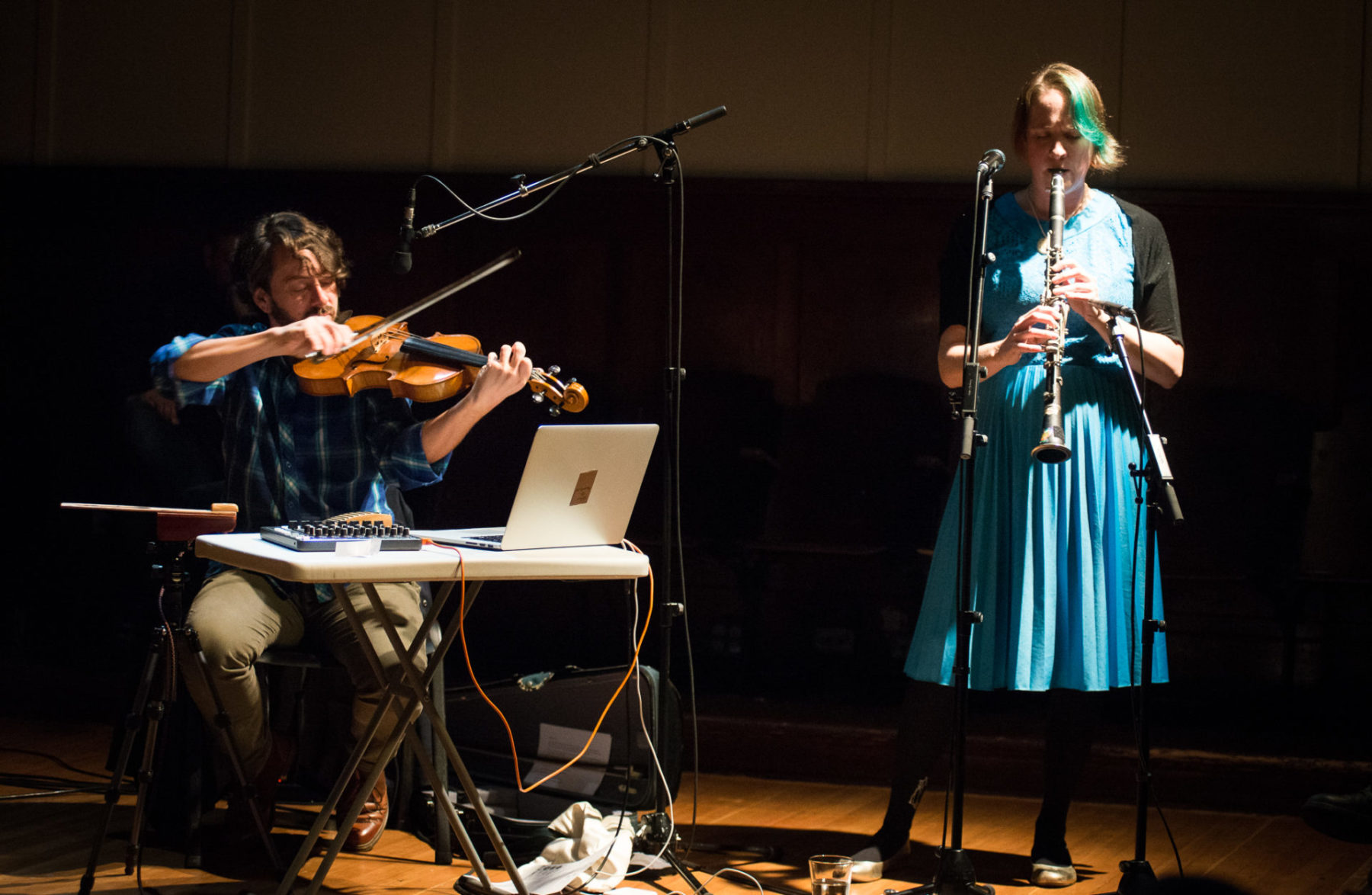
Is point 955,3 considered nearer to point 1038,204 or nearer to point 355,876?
point 1038,204

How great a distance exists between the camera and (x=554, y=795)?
2.82 meters

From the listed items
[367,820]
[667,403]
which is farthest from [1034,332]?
[367,820]

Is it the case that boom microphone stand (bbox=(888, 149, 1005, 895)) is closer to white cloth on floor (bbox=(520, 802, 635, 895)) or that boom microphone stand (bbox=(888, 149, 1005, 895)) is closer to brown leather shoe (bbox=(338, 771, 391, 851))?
white cloth on floor (bbox=(520, 802, 635, 895))

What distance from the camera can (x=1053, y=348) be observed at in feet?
7.80

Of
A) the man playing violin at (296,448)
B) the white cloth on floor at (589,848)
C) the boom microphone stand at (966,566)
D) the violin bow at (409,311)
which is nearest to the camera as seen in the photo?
the boom microphone stand at (966,566)

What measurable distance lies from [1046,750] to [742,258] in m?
2.26

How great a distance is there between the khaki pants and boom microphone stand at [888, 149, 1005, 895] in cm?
104

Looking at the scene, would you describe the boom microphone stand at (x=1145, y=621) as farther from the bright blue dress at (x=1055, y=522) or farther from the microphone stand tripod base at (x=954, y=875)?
the microphone stand tripod base at (x=954, y=875)

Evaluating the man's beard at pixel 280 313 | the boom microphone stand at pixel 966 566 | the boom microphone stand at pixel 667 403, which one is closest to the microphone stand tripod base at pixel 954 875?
the boom microphone stand at pixel 966 566

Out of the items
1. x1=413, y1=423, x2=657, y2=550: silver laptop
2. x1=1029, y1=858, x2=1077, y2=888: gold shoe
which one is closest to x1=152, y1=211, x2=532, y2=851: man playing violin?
x1=413, y1=423, x2=657, y2=550: silver laptop

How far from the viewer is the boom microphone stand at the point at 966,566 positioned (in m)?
2.21

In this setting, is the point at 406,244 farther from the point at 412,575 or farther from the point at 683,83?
the point at 683,83

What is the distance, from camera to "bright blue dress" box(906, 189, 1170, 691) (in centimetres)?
249

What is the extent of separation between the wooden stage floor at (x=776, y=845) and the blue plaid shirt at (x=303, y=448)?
23.5 inches
